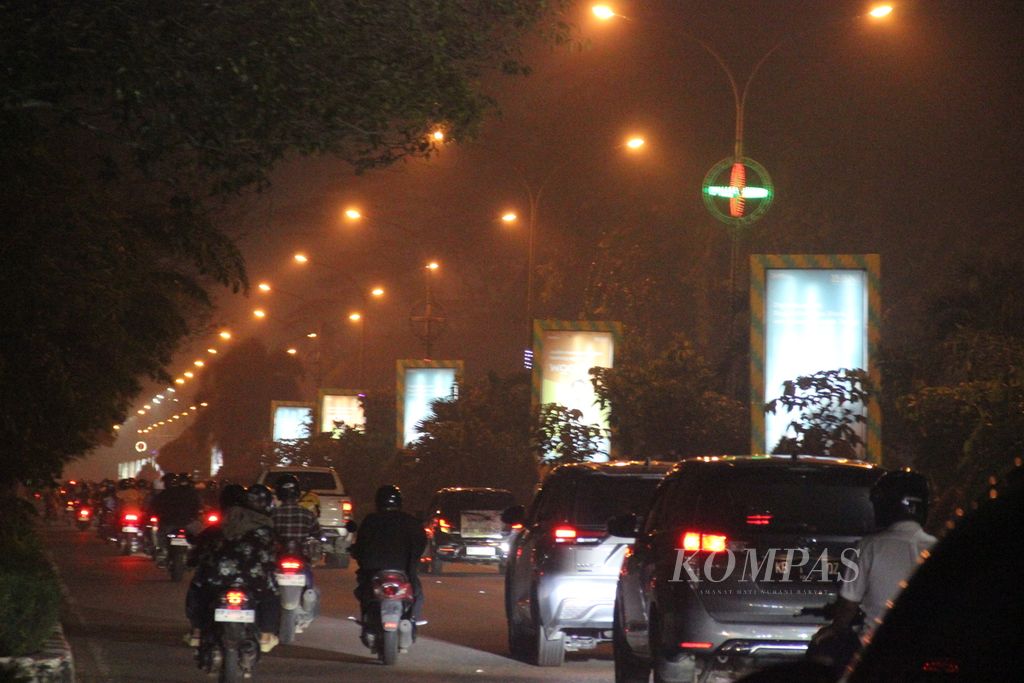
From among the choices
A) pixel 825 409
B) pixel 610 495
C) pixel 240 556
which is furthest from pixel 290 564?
pixel 825 409

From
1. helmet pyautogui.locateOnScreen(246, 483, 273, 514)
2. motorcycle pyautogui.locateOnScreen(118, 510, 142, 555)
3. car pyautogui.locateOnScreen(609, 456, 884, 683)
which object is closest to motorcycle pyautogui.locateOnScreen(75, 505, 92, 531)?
motorcycle pyautogui.locateOnScreen(118, 510, 142, 555)

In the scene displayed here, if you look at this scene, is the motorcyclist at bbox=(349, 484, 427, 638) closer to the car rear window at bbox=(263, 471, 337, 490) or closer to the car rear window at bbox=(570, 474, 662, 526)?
the car rear window at bbox=(570, 474, 662, 526)

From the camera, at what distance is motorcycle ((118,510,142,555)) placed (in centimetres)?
3509

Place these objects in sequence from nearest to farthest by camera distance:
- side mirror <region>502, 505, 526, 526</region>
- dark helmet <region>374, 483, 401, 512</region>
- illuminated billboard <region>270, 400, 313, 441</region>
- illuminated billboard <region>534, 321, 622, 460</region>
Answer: dark helmet <region>374, 483, 401, 512</region> < side mirror <region>502, 505, 526, 526</region> < illuminated billboard <region>534, 321, 622, 460</region> < illuminated billboard <region>270, 400, 313, 441</region>

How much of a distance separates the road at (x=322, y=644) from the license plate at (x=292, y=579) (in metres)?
0.66

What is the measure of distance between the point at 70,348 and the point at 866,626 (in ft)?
35.5

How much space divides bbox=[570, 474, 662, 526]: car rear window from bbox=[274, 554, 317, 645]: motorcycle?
9.14ft

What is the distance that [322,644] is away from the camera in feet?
53.1

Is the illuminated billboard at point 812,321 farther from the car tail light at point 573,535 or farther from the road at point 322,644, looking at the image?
the car tail light at point 573,535

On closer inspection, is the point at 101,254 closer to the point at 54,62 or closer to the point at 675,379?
the point at 54,62

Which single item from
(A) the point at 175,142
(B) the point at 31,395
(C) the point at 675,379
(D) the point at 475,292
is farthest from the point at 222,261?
(D) the point at 475,292

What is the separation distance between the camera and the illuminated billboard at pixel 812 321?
66.1 feet

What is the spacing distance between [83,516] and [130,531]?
18.9 meters

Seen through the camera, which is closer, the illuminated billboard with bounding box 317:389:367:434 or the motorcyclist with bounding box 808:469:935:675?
the motorcyclist with bounding box 808:469:935:675
